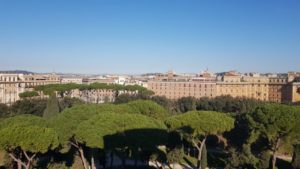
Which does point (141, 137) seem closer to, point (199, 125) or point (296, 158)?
point (199, 125)

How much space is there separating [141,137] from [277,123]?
9788 mm

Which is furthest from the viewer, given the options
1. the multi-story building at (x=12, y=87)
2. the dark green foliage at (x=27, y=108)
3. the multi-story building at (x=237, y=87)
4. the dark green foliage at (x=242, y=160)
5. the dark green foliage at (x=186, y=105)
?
the multi-story building at (x=237, y=87)

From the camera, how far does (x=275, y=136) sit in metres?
28.2

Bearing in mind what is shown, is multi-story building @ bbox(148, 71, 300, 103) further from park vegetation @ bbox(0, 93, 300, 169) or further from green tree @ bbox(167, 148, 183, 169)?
green tree @ bbox(167, 148, 183, 169)

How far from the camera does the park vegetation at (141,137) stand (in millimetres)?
22406

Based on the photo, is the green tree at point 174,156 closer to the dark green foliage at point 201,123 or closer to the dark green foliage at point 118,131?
the dark green foliage at point 201,123

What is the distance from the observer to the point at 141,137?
2361cm

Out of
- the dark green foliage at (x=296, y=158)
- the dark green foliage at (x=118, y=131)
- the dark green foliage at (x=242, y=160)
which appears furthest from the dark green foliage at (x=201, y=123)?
the dark green foliage at (x=296, y=158)

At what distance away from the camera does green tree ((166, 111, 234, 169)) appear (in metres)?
26.4

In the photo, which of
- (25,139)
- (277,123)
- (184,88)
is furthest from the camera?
(184,88)

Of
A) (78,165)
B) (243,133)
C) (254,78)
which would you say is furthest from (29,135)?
(254,78)

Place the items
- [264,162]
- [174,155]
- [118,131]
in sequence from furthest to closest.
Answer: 1. [174,155]
2. [264,162]
3. [118,131]

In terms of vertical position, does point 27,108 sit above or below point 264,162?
above

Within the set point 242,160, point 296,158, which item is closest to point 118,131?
point 242,160
